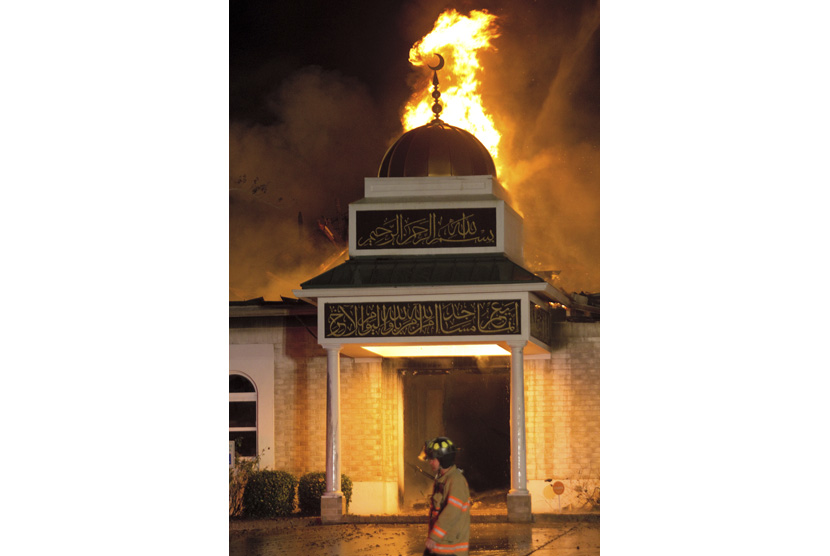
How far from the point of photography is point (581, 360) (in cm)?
1207

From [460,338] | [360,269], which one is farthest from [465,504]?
[360,269]

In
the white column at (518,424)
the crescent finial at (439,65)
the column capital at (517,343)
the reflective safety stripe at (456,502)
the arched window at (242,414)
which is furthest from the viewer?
the arched window at (242,414)

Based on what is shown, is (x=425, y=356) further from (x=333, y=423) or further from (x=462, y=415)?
(x=333, y=423)

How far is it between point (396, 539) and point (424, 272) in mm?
2681

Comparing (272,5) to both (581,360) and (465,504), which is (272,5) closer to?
(581,360)

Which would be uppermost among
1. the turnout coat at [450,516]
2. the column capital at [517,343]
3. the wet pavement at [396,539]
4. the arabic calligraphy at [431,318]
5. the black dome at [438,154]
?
the black dome at [438,154]

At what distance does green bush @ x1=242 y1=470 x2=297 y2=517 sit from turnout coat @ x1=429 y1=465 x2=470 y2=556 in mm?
3549

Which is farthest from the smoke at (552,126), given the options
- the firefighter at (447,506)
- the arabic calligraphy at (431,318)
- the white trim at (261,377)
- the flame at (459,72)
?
the firefighter at (447,506)

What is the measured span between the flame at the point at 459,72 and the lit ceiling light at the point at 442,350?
1.93 meters

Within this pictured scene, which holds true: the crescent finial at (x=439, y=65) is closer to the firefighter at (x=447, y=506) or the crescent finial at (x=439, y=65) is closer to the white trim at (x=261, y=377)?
the white trim at (x=261, y=377)

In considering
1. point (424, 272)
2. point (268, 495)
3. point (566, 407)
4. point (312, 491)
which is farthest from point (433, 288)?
point (268, 495)

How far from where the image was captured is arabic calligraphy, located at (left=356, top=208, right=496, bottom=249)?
11562mm

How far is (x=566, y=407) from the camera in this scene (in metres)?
11.8

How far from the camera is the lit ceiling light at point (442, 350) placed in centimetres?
1212
